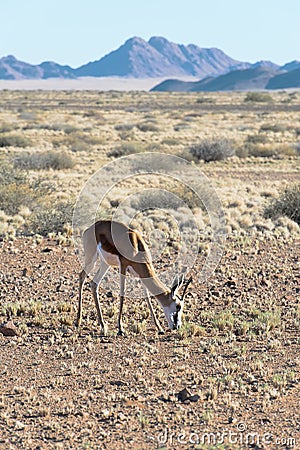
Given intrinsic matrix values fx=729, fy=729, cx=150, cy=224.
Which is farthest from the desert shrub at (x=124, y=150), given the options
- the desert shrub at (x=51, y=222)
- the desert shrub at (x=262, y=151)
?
the desert shrub at (x=51, y=222)

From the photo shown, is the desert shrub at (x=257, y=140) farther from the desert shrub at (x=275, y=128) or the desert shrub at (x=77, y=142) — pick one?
the desert shrub at (x=275, y=128)

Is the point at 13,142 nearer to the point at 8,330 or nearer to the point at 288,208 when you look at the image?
the point at 288,208

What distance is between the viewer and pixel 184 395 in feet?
21.9

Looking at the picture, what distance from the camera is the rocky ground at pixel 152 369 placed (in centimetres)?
602

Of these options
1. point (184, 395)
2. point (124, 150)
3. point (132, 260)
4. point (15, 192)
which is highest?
point (132, 260)

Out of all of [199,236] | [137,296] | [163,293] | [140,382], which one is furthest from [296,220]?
[140,382]

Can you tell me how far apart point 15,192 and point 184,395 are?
12401 mm

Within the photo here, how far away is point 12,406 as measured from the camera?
21.6ft

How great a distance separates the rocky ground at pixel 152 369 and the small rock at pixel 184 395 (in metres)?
0.01

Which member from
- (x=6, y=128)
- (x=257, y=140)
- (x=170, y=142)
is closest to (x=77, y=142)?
(x=170, y=142)

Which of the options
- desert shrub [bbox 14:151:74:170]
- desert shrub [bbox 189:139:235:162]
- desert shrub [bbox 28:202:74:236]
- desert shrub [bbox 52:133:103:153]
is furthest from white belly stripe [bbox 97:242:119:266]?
desert shrub [bbox 52:133:103:153]

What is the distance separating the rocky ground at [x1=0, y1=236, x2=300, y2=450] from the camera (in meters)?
6.02

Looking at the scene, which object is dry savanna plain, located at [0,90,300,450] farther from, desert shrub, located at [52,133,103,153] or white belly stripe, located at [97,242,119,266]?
desert shrub, located at [52,133,103,153]
